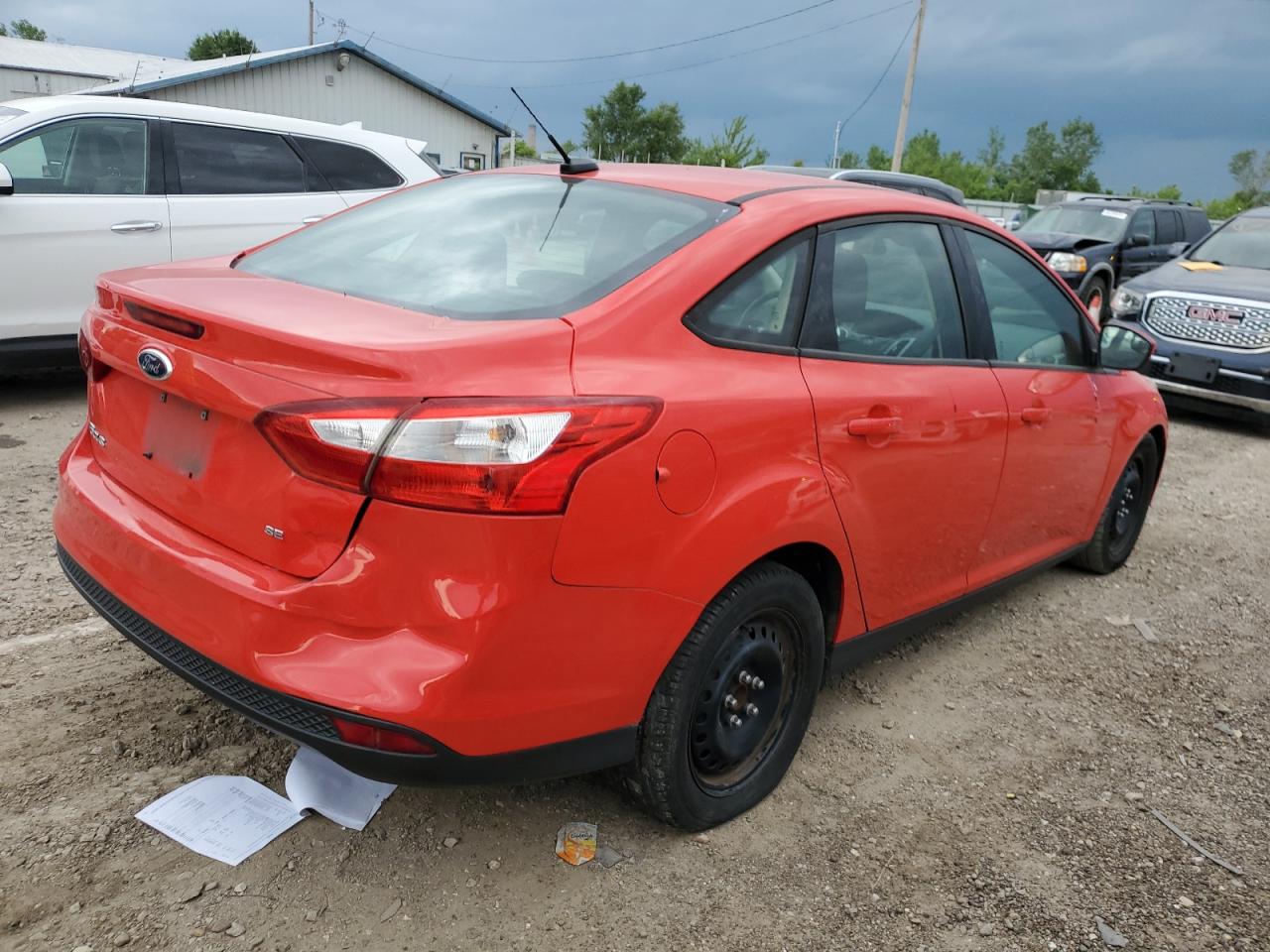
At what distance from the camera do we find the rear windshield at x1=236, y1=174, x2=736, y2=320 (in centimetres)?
241

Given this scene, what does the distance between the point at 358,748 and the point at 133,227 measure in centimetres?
515

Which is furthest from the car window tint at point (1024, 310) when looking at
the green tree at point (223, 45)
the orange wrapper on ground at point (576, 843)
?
the green tree at point (223, 45)

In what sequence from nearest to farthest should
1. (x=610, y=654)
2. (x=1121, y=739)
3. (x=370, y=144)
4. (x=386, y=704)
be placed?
(x=386, y=704)
(x=610, y=654)
(x=1121, y=739)
(x=370, y=144)

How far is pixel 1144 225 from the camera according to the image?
537 inches

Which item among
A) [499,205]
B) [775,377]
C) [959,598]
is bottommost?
[959,598]

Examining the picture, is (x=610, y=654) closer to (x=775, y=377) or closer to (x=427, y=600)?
(x=427, y=600)

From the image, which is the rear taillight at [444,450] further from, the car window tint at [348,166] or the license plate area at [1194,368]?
the license plate area at [1194,368]

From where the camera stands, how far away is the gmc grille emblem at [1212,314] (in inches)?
323

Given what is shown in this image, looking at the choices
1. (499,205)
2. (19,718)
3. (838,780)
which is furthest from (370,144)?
(838,780)

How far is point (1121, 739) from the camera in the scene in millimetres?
3385

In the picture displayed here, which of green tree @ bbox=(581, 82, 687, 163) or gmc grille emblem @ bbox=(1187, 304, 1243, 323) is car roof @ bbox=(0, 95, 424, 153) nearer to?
gmc grille emblem @ bbox=(1187, 304, 1243, 323)

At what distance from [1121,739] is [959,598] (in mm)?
671

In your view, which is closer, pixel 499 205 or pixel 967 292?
pixel 499 205

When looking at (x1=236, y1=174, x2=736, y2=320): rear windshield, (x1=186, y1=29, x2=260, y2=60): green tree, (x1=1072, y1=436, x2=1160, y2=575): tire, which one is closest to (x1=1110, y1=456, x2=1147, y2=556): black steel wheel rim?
(x1=1072, y1=436, x2=1160, y2=575): tire
